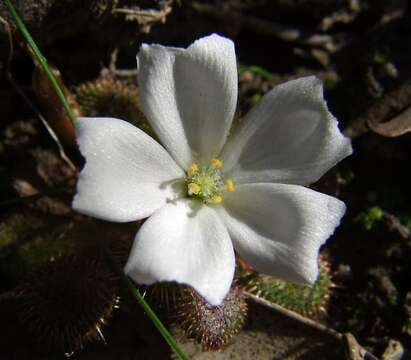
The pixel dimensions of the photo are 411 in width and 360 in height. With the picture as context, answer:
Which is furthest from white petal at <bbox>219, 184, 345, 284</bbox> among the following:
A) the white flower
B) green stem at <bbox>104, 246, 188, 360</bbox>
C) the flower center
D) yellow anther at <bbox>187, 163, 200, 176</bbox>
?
green stem at <bbox>104, 246, 188, 360</bbox>

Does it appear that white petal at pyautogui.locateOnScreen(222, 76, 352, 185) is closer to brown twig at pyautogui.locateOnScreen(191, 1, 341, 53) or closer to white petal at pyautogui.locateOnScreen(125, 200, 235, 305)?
white petal at pyautogui.locateOnScreen(125, 200, 235, 305)

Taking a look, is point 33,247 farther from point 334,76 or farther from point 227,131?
point 334,76

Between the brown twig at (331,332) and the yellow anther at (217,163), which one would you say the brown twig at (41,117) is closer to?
the yellow anther at (217,163)

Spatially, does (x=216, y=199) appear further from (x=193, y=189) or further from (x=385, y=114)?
(x=385, y=114)

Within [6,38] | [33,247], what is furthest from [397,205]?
[6,38]

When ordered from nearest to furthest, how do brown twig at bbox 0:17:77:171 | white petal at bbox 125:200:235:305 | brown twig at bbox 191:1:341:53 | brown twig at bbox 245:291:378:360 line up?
white petal at bbox 125:200:235:305 < brown twig at bbox 245:291:378:360 < brown twig at bbox 0:17:77:171 < brown twig at bbox 191:1:341:53
